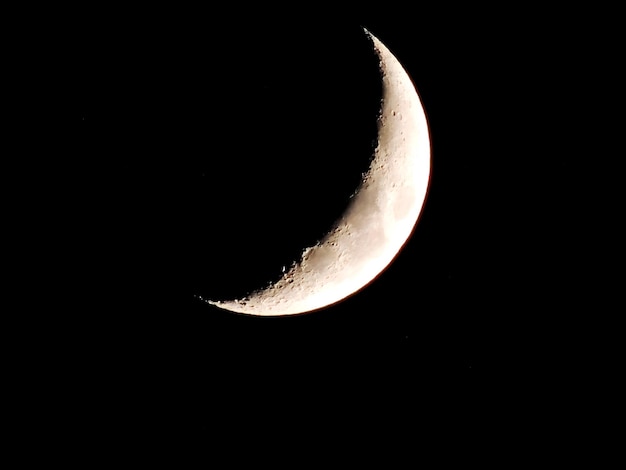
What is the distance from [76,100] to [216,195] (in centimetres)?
45

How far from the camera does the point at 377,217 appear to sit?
64.5 inches

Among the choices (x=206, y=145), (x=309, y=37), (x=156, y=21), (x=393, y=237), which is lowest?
(x=393, y=237)

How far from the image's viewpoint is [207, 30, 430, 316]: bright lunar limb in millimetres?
1578

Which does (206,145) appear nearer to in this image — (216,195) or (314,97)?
(216,195)

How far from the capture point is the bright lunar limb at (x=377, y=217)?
1.58 m

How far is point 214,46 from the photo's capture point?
1.33 metres

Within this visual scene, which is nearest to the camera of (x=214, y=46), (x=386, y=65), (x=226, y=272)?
(x=214, y=46)

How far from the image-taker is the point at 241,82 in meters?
1.34

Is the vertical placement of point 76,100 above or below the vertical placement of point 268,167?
above

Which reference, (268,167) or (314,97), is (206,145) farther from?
(314,97)

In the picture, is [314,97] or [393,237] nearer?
[314,97]

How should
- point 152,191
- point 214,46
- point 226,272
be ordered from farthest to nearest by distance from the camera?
point 226,272
point 152,191
point 214,46

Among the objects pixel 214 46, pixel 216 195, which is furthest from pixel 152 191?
pixel 214 46

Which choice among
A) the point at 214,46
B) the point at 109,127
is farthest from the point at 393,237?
the point at 109,127
